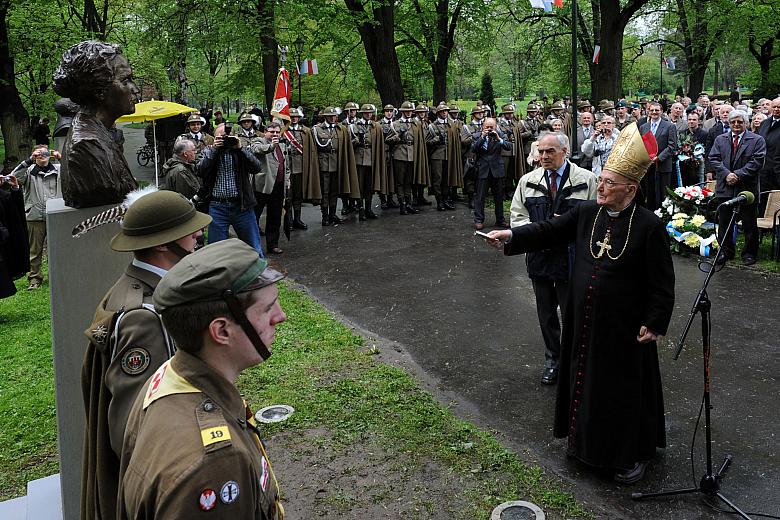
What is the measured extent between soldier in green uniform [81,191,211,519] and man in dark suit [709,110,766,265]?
9.01 meters

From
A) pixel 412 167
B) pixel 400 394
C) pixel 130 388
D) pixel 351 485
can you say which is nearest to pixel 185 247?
pixel 130 388

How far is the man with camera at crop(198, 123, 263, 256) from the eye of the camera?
910 cm

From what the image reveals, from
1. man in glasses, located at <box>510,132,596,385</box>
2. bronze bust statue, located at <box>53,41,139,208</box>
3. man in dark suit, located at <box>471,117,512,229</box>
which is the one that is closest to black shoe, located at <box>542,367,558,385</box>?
man in glasses, located at <box>510,132,596,385</box>

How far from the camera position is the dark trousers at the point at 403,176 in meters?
14.6

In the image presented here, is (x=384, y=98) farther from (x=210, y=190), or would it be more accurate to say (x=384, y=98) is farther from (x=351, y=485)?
(x=351, y=485)

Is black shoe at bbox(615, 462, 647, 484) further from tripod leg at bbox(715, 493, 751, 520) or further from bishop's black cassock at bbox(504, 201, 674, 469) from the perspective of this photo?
tripod leg at bbox(715, 493, 751, 520)

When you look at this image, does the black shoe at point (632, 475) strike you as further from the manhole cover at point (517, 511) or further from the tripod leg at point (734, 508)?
the manhole cover at point (517, 511)

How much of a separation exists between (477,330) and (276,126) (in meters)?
5.10

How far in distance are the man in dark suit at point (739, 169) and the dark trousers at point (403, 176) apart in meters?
6.01

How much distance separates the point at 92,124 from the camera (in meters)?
3.88

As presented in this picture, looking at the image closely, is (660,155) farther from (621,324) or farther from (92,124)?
(92,124)

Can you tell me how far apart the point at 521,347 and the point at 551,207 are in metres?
1.69

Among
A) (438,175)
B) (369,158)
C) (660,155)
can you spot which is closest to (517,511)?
(660,155)

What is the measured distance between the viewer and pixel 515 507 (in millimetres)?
4242
